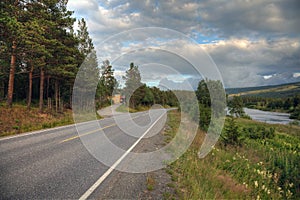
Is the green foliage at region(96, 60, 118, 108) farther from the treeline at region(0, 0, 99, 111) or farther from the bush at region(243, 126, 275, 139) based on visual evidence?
the bush at region(243, 126, 275, 139)

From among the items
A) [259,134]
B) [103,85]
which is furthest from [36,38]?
[103,85]

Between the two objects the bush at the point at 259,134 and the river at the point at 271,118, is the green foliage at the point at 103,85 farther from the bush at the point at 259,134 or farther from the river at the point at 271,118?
the river at the point at 271,118

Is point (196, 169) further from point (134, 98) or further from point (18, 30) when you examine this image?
point (134, 98)

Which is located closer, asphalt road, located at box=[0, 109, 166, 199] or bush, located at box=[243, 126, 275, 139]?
asphalt road, located at box=[0, 109, 166, 199]

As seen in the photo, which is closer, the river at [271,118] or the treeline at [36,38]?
the treeline at [36,38]

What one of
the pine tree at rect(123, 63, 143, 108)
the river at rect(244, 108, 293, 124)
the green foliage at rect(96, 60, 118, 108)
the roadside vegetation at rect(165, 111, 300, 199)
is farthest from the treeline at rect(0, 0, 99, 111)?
the river at rect(244, 108, 293, 124)

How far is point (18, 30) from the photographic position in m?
11.9

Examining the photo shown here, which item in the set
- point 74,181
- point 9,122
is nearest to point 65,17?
point 9,122

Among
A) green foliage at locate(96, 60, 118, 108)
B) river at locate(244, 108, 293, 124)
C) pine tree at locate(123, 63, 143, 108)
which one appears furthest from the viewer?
river at locate(244, 108, 293, 124)

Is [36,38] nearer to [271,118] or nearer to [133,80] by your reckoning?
[133,80]

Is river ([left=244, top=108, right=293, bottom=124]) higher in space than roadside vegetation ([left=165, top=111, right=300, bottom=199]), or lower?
lower

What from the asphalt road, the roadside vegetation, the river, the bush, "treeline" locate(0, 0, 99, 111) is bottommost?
the river

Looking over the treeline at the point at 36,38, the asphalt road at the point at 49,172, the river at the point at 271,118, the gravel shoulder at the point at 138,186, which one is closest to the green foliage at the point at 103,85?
the treeline at the point at 36,38

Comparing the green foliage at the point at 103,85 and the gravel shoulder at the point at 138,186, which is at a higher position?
the green foliage at the point at 103,85
